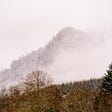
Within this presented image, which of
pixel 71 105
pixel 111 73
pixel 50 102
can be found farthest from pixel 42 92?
pixel 111 73

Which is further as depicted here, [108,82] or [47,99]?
[47,99]

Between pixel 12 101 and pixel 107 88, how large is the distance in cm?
2559

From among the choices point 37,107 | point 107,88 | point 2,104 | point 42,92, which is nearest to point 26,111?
point 37,107

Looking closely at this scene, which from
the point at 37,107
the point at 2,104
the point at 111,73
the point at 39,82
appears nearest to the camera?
the point at 37,107

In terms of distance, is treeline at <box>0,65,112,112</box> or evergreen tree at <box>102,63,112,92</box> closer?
treeline at <box>0,65,112,112</box>

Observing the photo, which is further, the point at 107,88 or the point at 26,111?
the point at 107,88

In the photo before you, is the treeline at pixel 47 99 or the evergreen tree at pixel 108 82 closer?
the treeline at pixel 47 99

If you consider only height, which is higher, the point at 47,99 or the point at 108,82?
the point at 108,82

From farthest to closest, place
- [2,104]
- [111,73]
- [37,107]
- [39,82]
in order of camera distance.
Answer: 1. [2,104]
2. [39,82]
3. [111,73]
4. [37,107]

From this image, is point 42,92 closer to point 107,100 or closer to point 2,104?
point 107,100

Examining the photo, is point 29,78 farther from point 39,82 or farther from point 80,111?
point 80,111

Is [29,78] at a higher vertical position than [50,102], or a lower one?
higher

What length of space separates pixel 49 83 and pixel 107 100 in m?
14.1

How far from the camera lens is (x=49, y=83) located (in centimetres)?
10150
